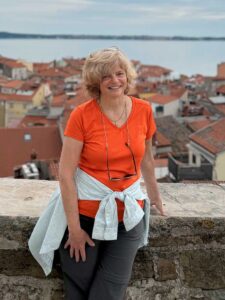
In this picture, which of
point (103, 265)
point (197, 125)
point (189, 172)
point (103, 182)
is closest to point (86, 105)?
point (103, 182)

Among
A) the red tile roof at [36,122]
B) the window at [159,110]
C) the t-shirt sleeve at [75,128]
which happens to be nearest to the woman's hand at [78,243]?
the t-shirt sleeve at [75,128]

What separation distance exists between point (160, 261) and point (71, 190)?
0.71 metres

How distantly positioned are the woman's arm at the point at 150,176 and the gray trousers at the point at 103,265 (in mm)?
337

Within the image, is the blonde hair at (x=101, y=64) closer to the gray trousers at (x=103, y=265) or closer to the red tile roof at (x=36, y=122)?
the gray trousers at (x=103, y=265)

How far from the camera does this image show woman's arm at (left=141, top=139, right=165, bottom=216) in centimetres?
263

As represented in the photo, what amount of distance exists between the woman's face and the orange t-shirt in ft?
0.25

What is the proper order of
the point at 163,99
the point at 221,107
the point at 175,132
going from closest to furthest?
the point at 175,132 → the point at 221,107 → the point at 163,99

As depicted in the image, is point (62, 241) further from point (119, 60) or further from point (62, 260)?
point (119, 60)

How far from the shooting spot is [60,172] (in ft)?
7.44

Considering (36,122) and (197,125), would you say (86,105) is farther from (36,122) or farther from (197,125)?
(36,122)

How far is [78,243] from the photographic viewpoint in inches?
90.4

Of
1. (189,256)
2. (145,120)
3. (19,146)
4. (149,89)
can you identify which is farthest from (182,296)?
(149,89)

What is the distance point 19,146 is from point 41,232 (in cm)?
2861

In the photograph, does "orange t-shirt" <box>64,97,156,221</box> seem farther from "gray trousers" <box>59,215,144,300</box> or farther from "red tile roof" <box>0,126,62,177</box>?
"red tile roof" <box>0,126,62,177</box>
